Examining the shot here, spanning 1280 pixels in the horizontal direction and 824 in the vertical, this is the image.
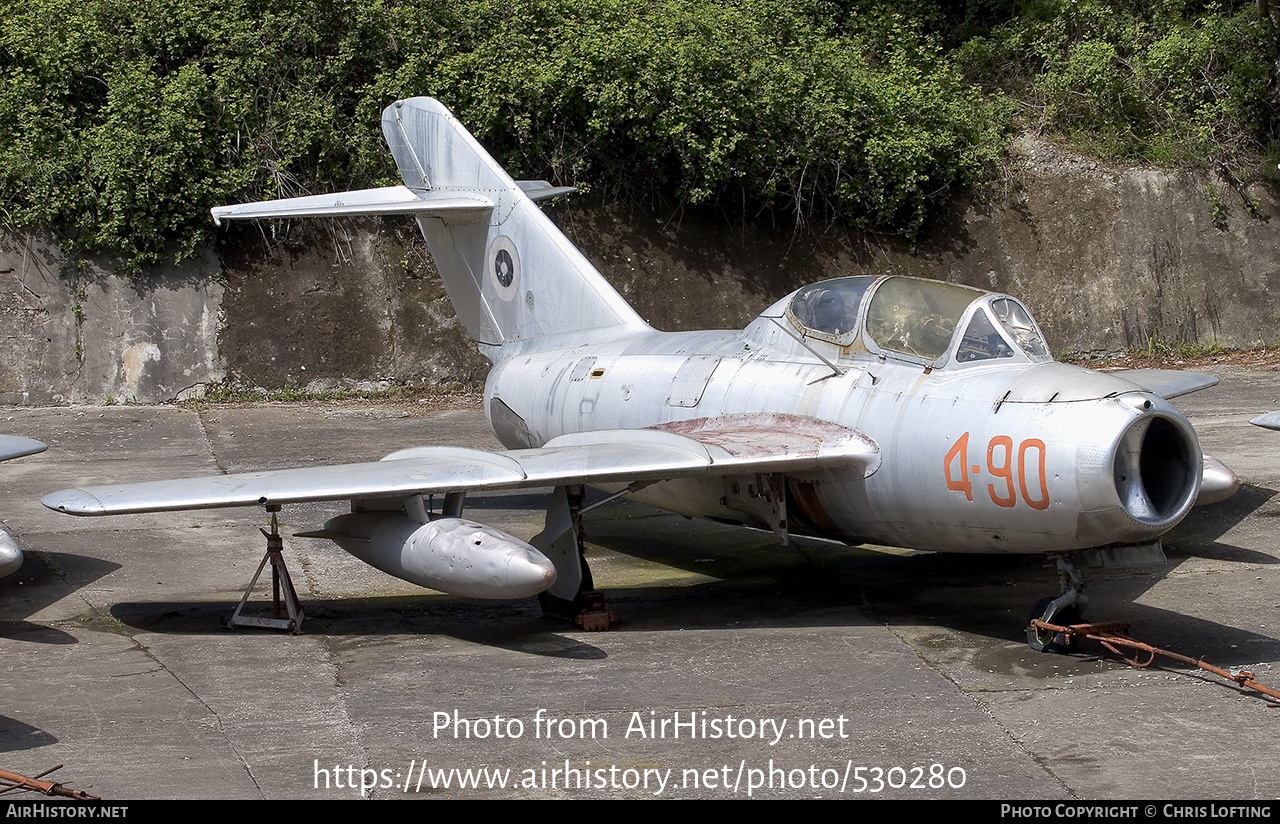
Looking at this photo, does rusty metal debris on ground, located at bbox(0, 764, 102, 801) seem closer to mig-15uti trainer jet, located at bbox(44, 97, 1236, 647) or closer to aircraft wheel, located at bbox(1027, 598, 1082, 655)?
mig-15uti trainer jet, located at bbox(44, 97, 1236, 647)

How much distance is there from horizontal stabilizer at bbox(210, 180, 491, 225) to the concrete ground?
2.88 meters

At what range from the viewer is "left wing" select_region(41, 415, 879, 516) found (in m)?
8.18

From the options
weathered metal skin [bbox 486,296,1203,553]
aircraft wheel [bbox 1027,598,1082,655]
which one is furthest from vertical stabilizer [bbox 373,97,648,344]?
aircraft wheel [bbox 1027,598,1082,655]

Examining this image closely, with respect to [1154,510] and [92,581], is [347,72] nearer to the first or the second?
[92,581]

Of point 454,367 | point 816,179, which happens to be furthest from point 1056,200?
point 454,367

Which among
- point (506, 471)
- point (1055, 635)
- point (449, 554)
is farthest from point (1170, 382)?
point (449, 554)

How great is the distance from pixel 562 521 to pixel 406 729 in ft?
8.27

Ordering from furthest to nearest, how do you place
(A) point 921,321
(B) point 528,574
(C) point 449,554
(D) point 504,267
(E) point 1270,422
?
(D) point 504,267 → (E) point 1270,422 → (A) point 921,321 → (C) point 449,554 → (B) point 528,574

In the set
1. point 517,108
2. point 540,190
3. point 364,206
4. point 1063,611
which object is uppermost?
point 517,108

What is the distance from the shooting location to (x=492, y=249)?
12172 mm

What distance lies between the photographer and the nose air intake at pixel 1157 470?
718 centimetres

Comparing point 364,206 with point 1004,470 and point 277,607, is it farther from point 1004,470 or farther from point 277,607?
point 1004,470

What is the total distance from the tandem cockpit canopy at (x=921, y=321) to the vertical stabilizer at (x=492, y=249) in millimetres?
2515

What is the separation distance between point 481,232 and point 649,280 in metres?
7.19
